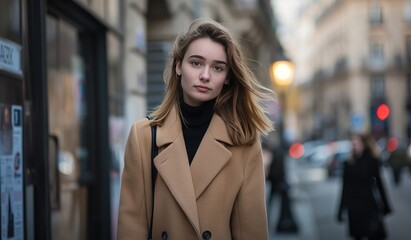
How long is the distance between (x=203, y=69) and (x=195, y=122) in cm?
26

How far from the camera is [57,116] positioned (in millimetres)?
6219

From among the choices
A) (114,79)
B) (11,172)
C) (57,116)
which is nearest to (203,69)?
(11,172)

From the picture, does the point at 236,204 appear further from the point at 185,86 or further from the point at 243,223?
the point at 185,86

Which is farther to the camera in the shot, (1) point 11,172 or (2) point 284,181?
(2) point 284,181

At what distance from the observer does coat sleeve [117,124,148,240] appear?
296 cm

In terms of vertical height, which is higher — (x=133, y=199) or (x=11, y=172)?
(x=11, y=172)

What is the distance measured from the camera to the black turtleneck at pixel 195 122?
3.10 metres

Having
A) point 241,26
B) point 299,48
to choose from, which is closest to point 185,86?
point 241,26

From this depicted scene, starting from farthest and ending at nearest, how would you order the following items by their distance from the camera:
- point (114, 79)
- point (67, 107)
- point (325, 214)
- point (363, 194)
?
1. point (325, 214)
2. point (363, 194)
3. point (114, 79)
4. point (67, 107)

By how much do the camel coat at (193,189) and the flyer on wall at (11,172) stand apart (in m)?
1.38

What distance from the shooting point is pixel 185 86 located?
3.06 meters

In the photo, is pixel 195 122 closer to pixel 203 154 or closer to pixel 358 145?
pixel 203 154

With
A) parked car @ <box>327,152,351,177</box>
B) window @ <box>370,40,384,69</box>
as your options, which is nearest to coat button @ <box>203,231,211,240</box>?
parked car @ <box>327,152,351,177</box>

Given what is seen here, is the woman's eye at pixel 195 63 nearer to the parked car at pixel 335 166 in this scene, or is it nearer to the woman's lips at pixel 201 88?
the woman's lips at pixel 201 88
